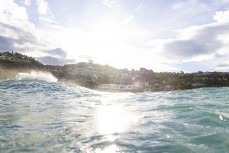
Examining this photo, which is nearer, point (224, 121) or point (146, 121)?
point (224, 121)

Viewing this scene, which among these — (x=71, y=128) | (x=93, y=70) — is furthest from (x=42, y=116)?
(x=93, y=70)

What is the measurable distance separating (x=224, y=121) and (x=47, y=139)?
190 inches

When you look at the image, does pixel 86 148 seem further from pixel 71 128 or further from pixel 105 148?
pixel 71 128

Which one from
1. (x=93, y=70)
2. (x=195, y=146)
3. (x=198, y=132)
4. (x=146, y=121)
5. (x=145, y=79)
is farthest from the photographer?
(x=93, y=70)

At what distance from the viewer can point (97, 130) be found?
7680 millimetres

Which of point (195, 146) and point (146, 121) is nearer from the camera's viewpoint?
point (195, 146)

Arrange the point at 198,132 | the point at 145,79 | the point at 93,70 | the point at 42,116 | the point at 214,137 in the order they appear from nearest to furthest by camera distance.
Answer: the point at 214,137
the point at 198,132
the point at 42,116
the point at 145,79
the point at 93,70

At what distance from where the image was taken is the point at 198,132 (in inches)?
274

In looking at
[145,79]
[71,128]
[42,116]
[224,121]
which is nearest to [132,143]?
[71,128]

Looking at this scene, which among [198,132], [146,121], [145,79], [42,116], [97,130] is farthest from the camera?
[145,79]

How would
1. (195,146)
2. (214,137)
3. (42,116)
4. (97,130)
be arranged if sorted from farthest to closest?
(42,116) → (97,130) → (214,137) → (195,146)

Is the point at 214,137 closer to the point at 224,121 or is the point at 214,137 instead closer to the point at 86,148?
the point at 224,121

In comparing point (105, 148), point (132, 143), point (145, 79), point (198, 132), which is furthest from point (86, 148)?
point (145, 79)

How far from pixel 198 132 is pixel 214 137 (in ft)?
1.96
